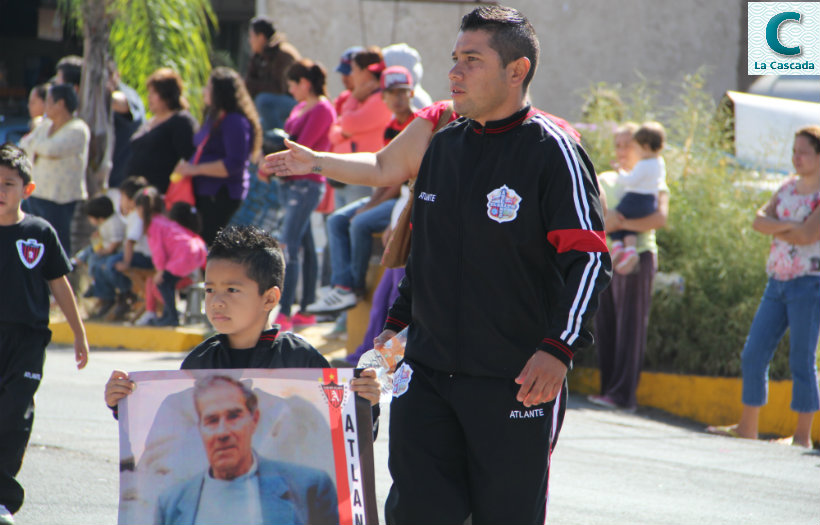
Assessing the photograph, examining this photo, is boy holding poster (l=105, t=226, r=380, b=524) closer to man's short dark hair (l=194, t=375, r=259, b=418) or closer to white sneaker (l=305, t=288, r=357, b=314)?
man's short dark hair (l=194, t=375, r=259, b=418)

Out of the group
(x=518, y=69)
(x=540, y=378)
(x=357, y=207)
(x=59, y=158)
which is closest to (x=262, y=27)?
(x=59, y=158)

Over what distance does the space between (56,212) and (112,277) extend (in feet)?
2.85

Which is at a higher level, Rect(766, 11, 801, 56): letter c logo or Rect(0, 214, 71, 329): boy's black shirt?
Rect(766, 11, 801, 56): letter c logo

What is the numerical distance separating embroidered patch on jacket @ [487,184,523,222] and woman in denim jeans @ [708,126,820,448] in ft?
15.0

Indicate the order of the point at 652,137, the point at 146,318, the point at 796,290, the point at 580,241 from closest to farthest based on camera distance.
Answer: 1. the point at 580,241
2. the point at 796,290
3. the point at 652,137
4. the point at 146,318

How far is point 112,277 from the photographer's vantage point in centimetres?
1009

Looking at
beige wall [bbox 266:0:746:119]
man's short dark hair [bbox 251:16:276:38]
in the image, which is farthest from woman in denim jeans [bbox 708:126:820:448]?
beige wall [bbox 266:0:746:119]

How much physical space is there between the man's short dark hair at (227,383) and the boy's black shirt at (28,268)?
1836mm

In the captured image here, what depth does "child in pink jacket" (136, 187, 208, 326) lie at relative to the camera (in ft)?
31.1

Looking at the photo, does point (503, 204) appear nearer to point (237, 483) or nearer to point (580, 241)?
point (580, 241)

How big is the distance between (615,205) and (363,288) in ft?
6.91

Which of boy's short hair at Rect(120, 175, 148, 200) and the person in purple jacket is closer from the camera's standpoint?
the person in purple jacket

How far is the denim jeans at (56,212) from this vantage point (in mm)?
10188

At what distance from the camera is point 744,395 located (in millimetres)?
7633
